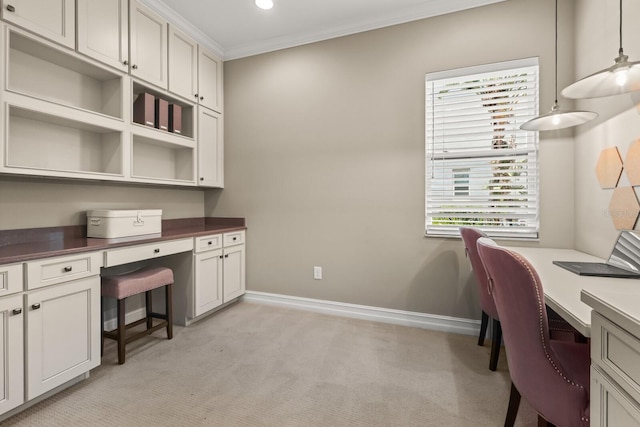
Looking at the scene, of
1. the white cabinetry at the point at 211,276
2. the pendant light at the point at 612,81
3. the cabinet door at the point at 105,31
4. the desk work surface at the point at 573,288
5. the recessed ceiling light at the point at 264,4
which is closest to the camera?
the desk work surface at the point at 573,288

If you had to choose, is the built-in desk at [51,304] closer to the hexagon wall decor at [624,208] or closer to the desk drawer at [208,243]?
the desk drawer at [208,243]

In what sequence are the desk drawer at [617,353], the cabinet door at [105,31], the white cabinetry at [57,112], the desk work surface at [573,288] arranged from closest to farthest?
the desk drawer at [617,353] < the desk work surface at [573,288] < the white cabinetry at [57,112] < the cabinet door at [105,31]

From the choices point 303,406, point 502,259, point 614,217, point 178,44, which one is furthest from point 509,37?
point 303,406

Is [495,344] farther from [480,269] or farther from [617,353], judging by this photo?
[617,353]

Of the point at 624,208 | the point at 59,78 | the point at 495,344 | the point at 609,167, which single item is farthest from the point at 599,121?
the point at 59,78

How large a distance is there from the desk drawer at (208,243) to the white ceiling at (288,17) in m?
2.02

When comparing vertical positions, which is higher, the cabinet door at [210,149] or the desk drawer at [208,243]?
the cabinet door at [210,149]

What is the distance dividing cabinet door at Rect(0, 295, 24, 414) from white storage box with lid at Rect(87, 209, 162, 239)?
0.73m

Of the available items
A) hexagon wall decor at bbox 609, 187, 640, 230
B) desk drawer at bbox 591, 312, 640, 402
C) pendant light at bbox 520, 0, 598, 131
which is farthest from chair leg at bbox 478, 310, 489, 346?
desk drawer at bbox 591, 312, 640, 402

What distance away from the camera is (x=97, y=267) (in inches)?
72.9

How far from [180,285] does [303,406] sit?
1.64 metres

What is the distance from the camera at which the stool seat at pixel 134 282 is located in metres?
2.00

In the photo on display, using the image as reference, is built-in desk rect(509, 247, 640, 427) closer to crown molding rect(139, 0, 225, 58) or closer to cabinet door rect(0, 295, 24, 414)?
cabinet door rect(0, 295, 24, 414)

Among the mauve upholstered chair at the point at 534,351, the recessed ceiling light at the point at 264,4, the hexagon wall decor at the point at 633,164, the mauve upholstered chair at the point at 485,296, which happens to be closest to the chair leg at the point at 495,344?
the mauve upholstered chair at the point at 485,296
